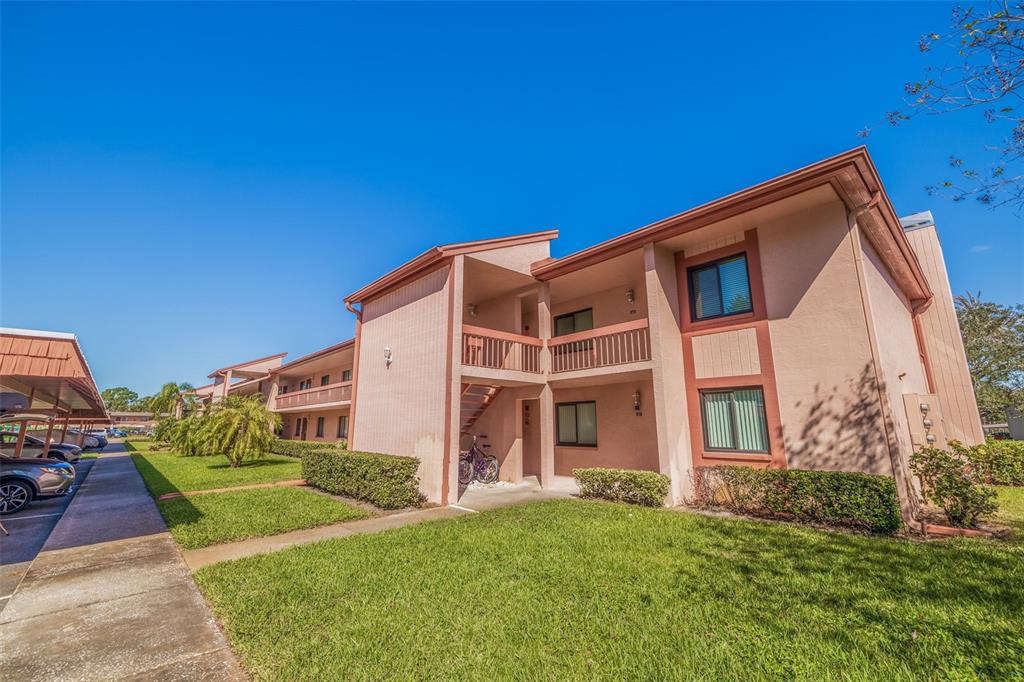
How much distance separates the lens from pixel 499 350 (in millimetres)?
11773

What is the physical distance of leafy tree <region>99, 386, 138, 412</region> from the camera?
96381 millimetres

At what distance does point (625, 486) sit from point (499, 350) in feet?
16.0

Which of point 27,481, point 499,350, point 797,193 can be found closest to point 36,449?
point 27,481

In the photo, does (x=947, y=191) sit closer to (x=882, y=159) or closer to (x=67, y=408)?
(x=882, y=159)

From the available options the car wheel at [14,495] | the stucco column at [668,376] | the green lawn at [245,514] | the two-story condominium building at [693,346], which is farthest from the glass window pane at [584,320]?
the car wheel at [14,495]

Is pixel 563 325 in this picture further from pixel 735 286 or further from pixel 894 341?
pixel 894 341

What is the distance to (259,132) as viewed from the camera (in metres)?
12.9

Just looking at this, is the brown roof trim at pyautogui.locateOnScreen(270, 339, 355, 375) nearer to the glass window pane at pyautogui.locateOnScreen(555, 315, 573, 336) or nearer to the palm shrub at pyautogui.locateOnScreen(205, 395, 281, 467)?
the palm shrub at pyautogui.locateOnScreen(205, 395, 281, 467)

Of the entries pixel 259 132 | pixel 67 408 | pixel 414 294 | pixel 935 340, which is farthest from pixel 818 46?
pixel 67 408

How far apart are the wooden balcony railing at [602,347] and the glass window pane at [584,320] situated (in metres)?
1.68

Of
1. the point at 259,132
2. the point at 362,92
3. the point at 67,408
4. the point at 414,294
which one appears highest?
the point at 362,92

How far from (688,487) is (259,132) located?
15925mm

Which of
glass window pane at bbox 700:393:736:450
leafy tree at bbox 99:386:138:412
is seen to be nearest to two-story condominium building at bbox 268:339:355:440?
glass window pane at bbox 700:393:736:450

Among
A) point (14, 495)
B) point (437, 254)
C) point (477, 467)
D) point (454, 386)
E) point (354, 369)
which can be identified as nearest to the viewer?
point (14, 495)
